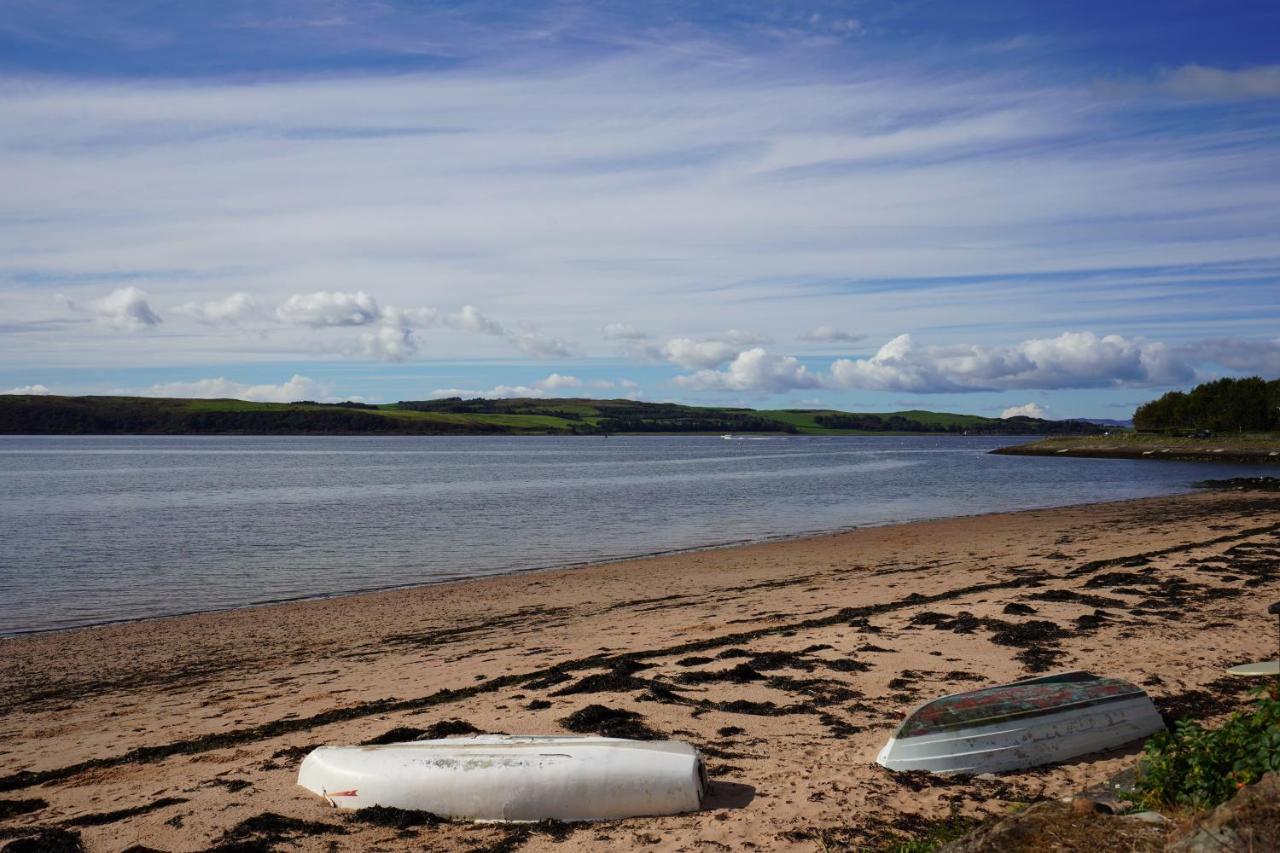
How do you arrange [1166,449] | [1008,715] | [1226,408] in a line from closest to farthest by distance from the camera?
1. [1008,715]
2. [1166,449]
3. [1226,408]

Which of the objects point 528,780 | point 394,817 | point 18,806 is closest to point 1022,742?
point 528,780

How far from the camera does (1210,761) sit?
6387mm

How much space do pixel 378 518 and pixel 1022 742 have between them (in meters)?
39.3

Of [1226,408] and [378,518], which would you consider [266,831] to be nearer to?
[378,518]

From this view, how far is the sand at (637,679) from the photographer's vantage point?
26.7ft

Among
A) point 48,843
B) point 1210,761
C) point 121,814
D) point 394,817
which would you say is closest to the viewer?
point 1210,761

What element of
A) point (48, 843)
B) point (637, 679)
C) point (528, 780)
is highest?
point (528, 780)

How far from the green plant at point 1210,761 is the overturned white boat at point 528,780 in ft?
11.8

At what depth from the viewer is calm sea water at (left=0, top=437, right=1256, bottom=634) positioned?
1029 inches

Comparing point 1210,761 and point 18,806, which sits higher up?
point 1210,761

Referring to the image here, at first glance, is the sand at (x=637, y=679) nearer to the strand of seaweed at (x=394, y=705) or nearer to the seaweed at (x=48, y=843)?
the strand of seaweed at (x=394, y=705)

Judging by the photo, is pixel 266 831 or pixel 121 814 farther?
pixel 121 814

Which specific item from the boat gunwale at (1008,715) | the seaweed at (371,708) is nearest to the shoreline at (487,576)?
the seaweed at (371,708)

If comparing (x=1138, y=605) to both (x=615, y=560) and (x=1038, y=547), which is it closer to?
(x=1038, y=547)
